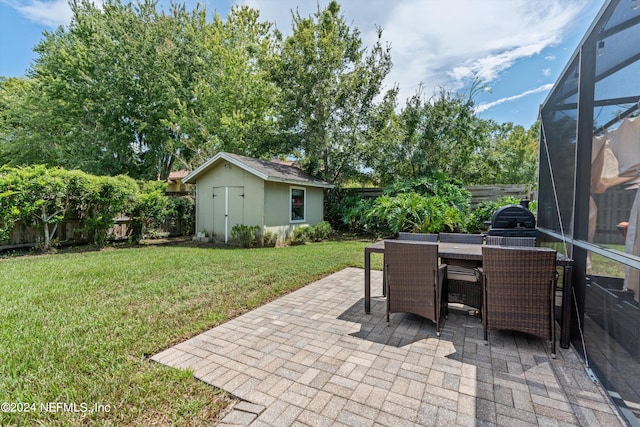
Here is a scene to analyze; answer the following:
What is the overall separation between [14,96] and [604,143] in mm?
28755

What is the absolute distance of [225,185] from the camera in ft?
34.7

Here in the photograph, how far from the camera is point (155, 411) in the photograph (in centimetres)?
191

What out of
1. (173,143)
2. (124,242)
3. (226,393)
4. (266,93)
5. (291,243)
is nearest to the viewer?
(226,393)

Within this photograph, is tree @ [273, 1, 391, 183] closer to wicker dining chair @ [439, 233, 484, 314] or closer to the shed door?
the shed door

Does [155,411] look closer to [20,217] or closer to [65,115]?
[20,217]

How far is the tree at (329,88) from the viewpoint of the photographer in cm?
1312

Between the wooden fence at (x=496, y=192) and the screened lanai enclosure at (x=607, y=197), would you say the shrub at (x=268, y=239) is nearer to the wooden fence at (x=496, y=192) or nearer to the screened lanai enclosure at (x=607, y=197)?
the wooden fence at (x=496, y=192)

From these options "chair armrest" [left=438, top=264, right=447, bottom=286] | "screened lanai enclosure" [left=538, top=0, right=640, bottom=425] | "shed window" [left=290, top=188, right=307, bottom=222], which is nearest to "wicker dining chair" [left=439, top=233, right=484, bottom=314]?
"chair armrest" [left=438, top=264, right=447, bottom=286]

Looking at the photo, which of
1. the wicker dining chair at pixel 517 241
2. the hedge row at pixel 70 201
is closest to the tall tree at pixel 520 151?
the wicker dining chair at pixel 517 241

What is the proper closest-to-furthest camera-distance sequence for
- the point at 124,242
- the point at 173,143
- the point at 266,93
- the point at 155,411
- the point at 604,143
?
the point at 155,411, the point at 604,143, the point at 124,242, the point at 266,93, the point at 173,143

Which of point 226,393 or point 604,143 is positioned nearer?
point 226,393

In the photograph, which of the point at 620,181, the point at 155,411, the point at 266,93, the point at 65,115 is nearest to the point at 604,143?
the point at 620,181

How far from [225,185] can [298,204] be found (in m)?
2.87

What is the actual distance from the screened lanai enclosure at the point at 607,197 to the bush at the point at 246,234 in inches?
318
